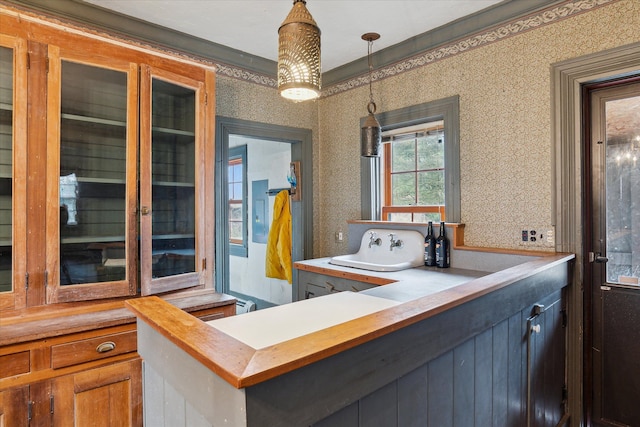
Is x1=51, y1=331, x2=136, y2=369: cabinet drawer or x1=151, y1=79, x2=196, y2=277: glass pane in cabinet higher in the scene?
x1=151, y1=79, x2=196, y2=277: glass pane in cabinet

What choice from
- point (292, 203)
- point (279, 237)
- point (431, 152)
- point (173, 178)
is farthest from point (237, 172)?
point (431, 152)

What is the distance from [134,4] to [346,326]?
→ 245cm

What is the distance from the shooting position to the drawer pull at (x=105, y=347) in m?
1.72

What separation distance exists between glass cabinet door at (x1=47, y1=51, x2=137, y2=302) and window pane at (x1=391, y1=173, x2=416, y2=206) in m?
2.01

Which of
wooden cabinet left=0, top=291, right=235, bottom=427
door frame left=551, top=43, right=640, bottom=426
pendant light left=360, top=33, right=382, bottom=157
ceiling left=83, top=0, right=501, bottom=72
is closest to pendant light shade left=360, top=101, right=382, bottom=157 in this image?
pendant light left=360, top=33, right=382, bottom=157

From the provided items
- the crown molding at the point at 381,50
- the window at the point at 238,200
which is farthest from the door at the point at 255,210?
the crown molding at the point at 381,50

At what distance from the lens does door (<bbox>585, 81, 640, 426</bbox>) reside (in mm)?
2037

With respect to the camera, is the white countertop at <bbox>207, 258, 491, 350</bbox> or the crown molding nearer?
the white countertop at <bbox>207, 258, 491, 350</bbox>

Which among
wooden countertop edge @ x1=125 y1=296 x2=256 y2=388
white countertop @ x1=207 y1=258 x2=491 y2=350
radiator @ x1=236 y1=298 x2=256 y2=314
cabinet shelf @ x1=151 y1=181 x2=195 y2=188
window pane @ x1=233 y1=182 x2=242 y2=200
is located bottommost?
radiator @ x1=236 y1=298 x2=256 y2=314

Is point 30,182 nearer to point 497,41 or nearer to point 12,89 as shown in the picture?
point 12,89

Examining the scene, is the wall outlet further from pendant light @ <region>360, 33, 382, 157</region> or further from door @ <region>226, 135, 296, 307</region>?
door @ <region>226, 135, 296, 307</region>

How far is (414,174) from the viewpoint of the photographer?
9.89 feet

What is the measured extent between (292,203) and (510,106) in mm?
2033

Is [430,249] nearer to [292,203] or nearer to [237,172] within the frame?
[292,203]
